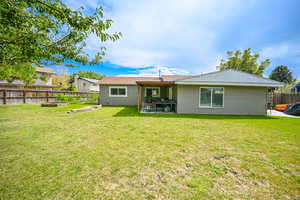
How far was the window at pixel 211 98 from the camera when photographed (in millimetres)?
8750

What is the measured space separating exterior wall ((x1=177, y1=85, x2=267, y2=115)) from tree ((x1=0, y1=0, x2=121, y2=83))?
7.15 meters

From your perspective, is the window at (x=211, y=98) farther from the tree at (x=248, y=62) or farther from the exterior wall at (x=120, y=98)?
the tree at (x=248, y=62)

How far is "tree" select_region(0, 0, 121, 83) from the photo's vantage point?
1.89 meters

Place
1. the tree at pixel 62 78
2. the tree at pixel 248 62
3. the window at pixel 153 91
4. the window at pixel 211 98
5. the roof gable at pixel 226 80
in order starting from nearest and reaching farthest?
1. the roof gable at pixel 226 80
2. the window at pixel 211 98
3. the window at pixel 153 91
4. the tree at pixel 248 62
5. the tree at pixel 62 78

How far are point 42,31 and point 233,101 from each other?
1061cm

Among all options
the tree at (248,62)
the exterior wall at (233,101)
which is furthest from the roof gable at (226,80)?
the tree at (248,62)

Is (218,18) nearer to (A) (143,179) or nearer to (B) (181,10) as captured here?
(B) (181,10)

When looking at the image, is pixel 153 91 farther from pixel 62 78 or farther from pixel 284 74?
pixel 284 74

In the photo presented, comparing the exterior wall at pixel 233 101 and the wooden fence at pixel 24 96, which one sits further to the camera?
the wooden fence at pixel 24 96

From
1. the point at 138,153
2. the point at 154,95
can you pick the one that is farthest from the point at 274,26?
the point at 138,153

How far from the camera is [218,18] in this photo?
324 inches

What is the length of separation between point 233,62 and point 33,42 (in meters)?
29.1

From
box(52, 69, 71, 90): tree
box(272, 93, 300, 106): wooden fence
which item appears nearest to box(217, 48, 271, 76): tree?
box(272, 93, 300, 106): wooden fence

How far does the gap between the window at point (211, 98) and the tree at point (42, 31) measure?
784cm
